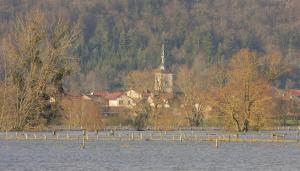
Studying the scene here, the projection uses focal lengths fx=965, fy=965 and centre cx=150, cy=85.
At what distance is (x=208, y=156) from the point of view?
3435 inches

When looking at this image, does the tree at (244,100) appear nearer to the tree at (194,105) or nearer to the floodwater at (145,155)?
the floodwater at (145,155)

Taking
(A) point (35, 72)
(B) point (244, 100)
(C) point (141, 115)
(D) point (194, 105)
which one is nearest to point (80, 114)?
(C) point (141, 115)

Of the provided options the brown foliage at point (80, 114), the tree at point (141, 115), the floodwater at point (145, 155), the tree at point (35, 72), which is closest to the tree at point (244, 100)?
the floodwater at point (145, 155)

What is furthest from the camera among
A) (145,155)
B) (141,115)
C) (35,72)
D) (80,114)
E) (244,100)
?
(80,114)

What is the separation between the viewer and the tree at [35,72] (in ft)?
407

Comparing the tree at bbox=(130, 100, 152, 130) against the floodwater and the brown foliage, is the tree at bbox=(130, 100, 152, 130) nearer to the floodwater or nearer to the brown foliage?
the brown foliage

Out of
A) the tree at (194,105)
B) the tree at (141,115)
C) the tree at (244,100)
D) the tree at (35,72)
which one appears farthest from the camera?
the tree at (194,105)

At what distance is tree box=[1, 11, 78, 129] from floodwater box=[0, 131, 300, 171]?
17.1 m

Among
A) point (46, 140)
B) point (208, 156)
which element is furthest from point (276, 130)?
point (208, 156)

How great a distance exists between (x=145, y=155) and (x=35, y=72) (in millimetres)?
40523

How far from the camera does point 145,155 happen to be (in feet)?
289

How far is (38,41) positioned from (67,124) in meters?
26.8

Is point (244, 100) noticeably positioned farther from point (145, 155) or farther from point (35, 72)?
point (145, 155)

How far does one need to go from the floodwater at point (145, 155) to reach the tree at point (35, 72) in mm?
17075
